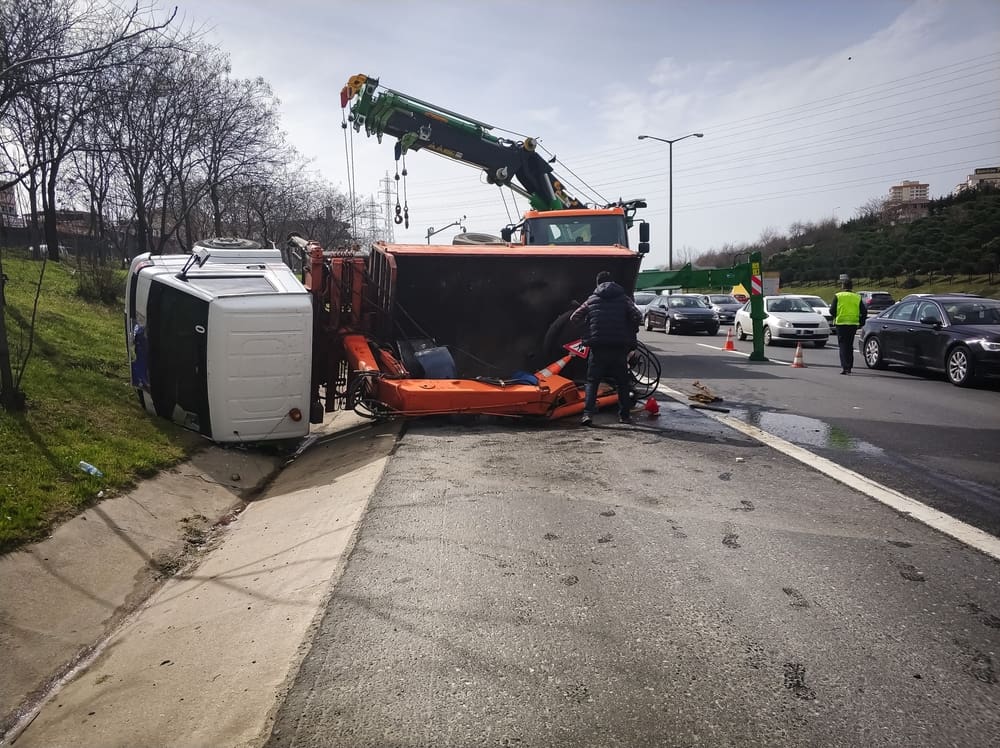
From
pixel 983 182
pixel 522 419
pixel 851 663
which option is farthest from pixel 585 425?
pixel 983 182

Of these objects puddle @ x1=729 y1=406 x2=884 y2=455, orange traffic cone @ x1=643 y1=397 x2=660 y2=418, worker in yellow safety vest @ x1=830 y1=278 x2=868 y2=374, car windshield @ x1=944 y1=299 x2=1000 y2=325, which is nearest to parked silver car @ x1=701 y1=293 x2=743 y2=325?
worker in yellow safety vest @ x1=830 y1=278 x2=868 y2=374

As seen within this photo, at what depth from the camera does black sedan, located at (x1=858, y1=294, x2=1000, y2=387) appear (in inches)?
448

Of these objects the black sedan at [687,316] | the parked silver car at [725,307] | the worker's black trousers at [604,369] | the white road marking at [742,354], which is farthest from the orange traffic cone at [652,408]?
the parked silver car at [725,307]

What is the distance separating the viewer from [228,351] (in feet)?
23.6

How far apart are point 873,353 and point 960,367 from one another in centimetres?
266

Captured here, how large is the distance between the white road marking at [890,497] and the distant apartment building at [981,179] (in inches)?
1980

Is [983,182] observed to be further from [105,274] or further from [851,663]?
[851,663]

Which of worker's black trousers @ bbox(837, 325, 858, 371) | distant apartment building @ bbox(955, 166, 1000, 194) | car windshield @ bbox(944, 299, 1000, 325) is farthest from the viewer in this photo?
distant apartment building @ bbox(955, 166, 1000, 194)

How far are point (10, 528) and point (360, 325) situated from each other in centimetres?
487

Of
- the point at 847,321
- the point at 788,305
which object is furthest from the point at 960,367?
the point at 788,305

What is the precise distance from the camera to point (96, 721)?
3100mm

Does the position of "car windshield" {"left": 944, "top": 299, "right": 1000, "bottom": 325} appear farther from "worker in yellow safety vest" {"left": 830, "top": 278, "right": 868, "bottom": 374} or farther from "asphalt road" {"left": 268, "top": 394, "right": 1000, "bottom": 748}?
"asphalt road" {"left": 268, "top": 394, "right": 1000, "bottom": 748}

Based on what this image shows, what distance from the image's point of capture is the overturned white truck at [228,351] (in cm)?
722

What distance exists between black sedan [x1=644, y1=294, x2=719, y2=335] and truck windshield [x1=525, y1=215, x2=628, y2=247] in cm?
1188
